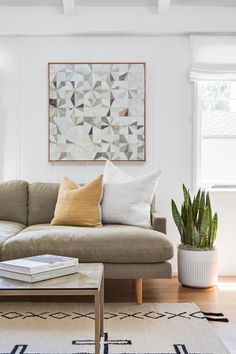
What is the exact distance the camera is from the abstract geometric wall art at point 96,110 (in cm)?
461

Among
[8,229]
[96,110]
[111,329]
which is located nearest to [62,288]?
[111,329]

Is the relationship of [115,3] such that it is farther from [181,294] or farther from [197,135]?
[181,294]

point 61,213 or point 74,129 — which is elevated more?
point 74,129

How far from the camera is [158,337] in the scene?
2.82m

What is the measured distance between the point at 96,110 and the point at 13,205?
3.58 feet

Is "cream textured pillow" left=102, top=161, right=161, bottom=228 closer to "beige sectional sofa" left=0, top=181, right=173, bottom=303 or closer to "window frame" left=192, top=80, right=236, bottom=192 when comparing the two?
"beige sectional sofa" left=0, top=181, right=173, bottom=303

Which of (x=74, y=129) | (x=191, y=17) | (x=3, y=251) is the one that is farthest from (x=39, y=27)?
(x=3, y=251)

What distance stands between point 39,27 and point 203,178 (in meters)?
1.93

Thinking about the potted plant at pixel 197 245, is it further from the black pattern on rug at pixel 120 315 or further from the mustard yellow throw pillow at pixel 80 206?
the black pattern on rug at pixel 120 315

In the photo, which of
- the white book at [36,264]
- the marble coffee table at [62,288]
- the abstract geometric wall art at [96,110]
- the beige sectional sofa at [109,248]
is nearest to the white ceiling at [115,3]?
the abstract geometric wall art at [96,110]

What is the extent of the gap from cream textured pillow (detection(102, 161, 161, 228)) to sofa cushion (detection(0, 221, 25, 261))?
655 millimetres

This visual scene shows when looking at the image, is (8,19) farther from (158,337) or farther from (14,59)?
(158,337)

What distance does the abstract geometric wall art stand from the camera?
461 cm

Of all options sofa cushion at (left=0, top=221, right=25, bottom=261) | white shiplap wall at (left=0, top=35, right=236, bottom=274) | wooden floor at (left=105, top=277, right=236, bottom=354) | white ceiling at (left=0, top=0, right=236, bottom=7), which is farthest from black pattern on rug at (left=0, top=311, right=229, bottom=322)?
white ceiling at (left=0, top=0, right=236, bottom=7)
